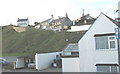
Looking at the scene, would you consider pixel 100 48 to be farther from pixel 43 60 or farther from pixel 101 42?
pixel 43 60

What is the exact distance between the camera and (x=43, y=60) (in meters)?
30.4

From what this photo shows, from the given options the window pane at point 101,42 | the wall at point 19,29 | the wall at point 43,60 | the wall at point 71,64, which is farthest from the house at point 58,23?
the window pane at point 101,42

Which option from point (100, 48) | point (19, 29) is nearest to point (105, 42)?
point (100, 48)

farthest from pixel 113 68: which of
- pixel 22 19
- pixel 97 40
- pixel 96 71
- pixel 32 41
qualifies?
pixel 22 19

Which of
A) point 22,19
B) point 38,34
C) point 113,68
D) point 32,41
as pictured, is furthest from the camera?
point 22,19

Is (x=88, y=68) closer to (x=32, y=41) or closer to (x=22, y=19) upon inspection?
(x=32, y=41)

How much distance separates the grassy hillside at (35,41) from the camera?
55.1 meters

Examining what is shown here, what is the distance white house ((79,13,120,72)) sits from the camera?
16.0m

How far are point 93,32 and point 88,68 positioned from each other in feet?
9.70

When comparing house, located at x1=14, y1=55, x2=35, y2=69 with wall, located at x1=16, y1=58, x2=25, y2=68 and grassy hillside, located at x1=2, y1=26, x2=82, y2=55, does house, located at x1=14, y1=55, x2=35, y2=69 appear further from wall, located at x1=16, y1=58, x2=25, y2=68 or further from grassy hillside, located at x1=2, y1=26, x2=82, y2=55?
grassy hillside, located at x1=2, y1=26, x2=82, y2=55

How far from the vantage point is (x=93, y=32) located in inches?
662

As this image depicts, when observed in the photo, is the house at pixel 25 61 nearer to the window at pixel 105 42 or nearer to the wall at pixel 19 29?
the window at pixel 105 42

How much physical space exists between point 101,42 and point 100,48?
1.56 ft

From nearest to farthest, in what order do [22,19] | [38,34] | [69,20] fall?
[38,34], [69,20], [22,19]
